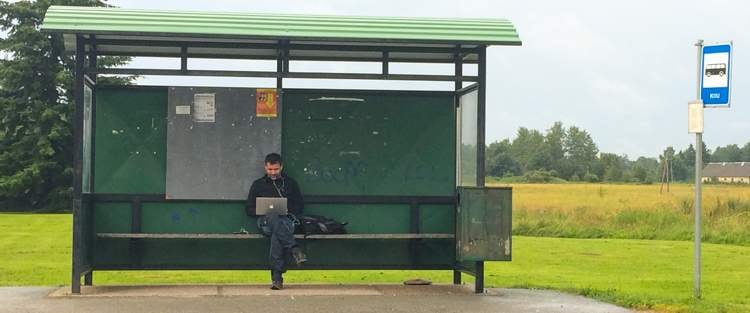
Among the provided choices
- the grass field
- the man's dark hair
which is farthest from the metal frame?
the grass field

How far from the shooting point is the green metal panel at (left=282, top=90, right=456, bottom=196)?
460 inches

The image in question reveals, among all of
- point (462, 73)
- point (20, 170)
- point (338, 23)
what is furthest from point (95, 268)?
point (20, 170)

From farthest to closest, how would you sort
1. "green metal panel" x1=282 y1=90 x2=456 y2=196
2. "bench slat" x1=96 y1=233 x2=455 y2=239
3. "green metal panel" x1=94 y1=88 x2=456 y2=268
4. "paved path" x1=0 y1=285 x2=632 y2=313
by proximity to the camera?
"green metal panel" x1=282 y1=90 x2=456 y2=196 < "green metal panel" x1=94 y1=88 x2=456 y2=268 < "bench slat" x1=96 y1=233 x2=455 y2=239 < "paved path" x1=0 y1=285 x2=632 y2=313

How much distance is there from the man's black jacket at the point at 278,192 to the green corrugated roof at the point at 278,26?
169 cm

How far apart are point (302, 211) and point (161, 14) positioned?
2572 millimetres

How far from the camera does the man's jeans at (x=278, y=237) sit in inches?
428

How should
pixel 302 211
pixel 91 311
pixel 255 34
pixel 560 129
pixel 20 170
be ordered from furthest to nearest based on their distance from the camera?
pixel 560 129, pixel 20 170, pixel 302 211, pixel 255 34, pixel 91 311

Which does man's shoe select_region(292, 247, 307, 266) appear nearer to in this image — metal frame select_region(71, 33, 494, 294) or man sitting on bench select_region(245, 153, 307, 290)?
man sitting on bench select_region(245, 153, 307, 290)

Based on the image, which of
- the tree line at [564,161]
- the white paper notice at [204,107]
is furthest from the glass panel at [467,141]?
the tree line at [564,161]

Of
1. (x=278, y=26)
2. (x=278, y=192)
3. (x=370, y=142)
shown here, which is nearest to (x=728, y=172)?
(x=370, y=142)

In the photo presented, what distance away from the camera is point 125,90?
11312mm

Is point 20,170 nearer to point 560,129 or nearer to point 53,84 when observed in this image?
point 53,84

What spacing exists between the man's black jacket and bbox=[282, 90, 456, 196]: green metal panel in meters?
0.50

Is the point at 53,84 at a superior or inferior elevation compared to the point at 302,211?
superior
